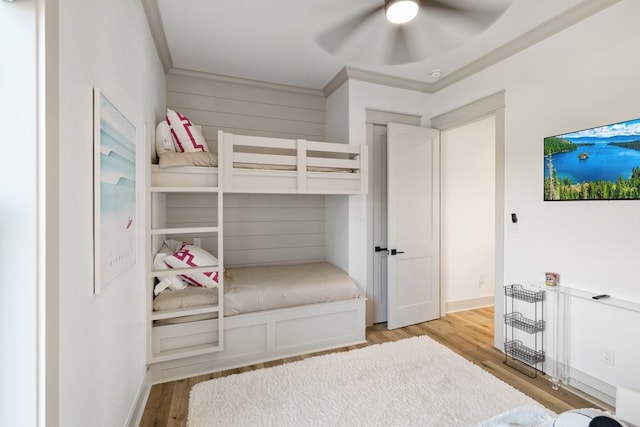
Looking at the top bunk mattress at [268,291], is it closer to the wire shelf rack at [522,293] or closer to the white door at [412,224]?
the white door at [412,224]

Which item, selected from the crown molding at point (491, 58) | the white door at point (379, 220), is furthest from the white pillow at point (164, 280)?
the crown molding at point (491, 58)

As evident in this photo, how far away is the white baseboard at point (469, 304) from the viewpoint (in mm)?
3795

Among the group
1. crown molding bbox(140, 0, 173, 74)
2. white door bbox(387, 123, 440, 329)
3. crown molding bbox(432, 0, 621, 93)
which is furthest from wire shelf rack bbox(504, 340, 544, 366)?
crown molding bbox(140, 0, 173, 74)

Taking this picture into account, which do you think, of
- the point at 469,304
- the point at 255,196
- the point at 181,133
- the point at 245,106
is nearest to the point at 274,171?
the point at 181,133

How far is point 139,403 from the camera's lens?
1.93 m

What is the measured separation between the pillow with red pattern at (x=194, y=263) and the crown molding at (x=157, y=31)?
1.74 meters

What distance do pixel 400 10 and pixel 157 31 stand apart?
2015mm

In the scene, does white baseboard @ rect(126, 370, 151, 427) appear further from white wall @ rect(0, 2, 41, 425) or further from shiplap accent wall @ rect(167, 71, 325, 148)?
shiplap accent wall @ rect(167, 71, 325, 148)

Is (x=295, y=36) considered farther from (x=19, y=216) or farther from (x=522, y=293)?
(x=522, y=293)

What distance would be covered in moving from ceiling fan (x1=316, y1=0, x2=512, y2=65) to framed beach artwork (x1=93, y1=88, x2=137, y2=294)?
114 centimetres

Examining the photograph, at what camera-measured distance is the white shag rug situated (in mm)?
1867

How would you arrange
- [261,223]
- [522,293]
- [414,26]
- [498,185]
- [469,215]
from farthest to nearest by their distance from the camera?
1. [469,215]
2. [261,223]
3. [498,185]
4. [522,293]
5. [414,26]

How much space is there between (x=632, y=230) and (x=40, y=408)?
297cm

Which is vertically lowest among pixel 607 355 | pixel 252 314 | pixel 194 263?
A: pixel 607 355
